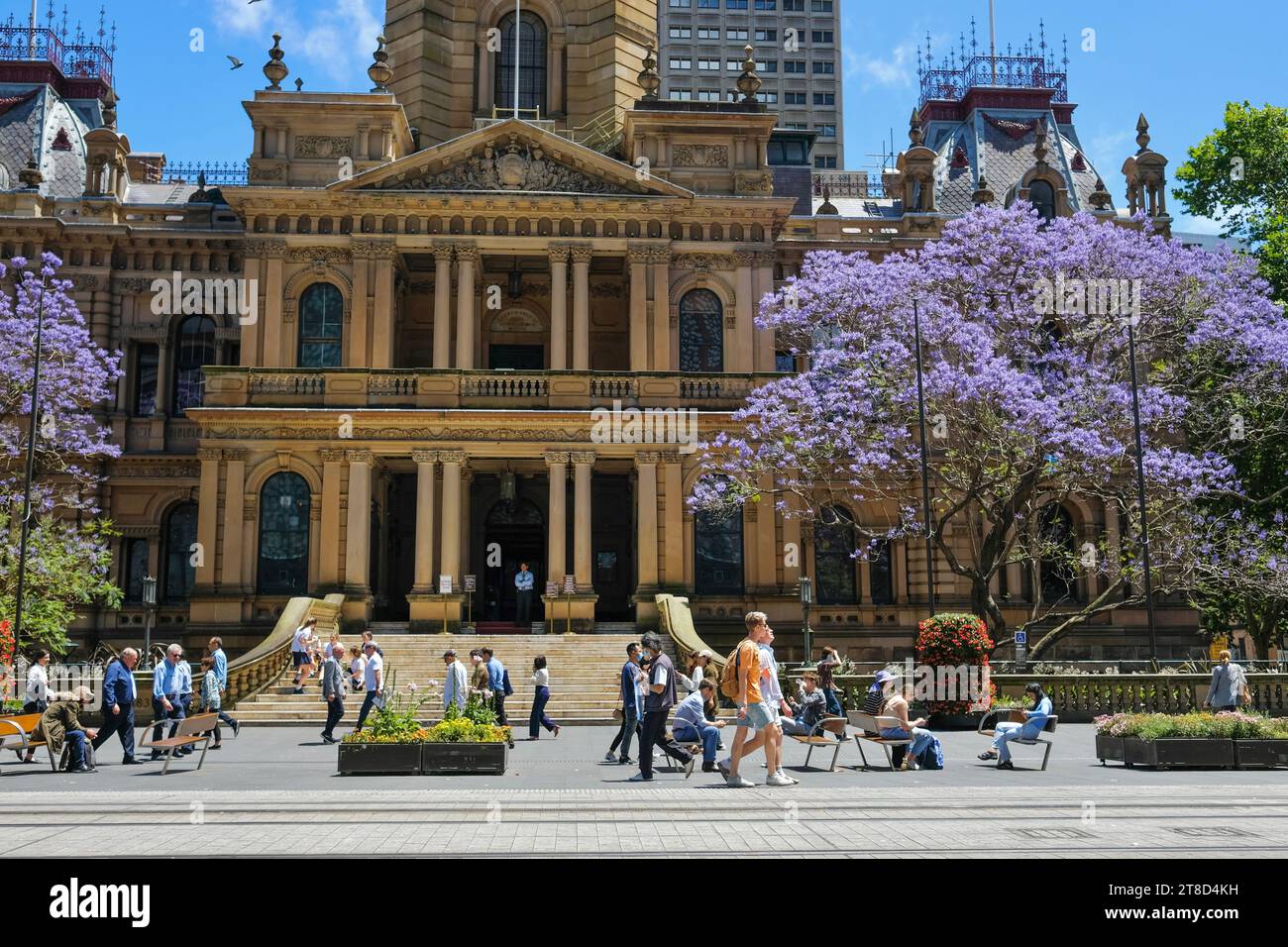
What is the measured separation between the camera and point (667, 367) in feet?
122

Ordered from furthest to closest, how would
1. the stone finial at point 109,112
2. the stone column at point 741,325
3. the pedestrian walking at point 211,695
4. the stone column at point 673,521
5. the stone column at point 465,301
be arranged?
the stone finial at point 109,112
the stone column at point 741,325
the stone column at point 465,301
the stone column at point 673,521
the pedestrian walking at point 211,695

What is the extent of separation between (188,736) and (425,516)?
17880 mm

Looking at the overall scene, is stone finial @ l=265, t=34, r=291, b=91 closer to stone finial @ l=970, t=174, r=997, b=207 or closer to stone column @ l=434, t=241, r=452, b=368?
stone column @ l=434, t=241, r=452, b=368

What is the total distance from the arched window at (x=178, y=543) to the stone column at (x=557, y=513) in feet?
43.3

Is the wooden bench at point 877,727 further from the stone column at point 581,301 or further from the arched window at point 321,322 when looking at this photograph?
the arched window at point 321,322

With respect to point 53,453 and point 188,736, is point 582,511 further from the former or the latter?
point 188,736

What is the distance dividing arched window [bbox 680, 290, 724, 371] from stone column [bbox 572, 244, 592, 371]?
3126 mm

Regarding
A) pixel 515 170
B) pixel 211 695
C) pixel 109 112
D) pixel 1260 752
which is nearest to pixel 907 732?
pixel 1260 752

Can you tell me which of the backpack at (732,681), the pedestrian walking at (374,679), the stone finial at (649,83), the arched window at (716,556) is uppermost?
the stone finial at (649,83)

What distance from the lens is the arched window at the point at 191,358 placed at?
41.1 metres

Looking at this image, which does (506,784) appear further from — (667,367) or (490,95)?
(490,95)

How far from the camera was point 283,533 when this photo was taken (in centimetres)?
3531

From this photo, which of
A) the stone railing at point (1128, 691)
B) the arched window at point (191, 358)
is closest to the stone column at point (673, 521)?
the stone railing at point (1128, 691)

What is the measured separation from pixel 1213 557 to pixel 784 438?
11.7 m
